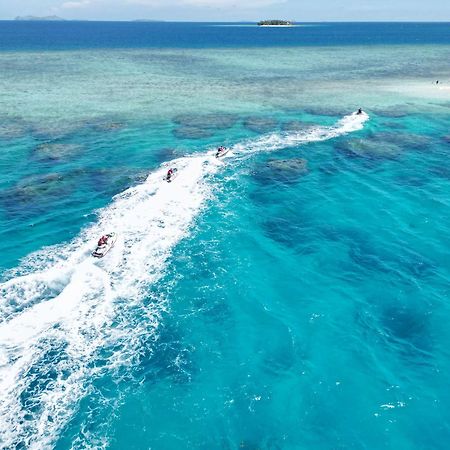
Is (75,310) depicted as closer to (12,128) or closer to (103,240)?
(103,240)

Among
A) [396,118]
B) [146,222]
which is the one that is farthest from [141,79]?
[146,222]

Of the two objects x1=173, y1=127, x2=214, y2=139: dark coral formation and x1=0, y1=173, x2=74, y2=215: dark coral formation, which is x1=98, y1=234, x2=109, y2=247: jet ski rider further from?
x1=173, y1=127, x2=214, y2=139: dark coral formation

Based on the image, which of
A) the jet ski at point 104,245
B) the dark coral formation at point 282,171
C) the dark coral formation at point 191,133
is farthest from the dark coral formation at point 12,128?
the dark coral formation at point 282,171

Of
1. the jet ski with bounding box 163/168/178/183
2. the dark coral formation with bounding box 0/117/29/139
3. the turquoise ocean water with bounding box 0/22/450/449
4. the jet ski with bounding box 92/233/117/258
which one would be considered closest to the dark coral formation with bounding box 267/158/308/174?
the turquoise ocean water with bounding box 0/22/450/449

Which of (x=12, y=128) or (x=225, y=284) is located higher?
(x=12, y=128)

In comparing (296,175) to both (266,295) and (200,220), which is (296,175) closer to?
(200,220)

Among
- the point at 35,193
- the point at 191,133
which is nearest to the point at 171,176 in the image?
the point at 35,193
